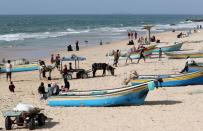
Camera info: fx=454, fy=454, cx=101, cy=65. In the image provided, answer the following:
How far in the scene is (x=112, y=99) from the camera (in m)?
17.1

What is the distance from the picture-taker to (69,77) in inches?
979

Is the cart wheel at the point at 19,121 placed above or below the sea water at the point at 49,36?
above

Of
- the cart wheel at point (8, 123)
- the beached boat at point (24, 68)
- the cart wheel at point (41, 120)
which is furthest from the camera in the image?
the beached boat at point (24, 68)

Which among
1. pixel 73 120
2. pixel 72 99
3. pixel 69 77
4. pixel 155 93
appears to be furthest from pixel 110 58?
pixel 73 120

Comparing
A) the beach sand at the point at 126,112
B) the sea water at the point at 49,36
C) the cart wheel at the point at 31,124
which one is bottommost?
the sea water at the point at 49,36

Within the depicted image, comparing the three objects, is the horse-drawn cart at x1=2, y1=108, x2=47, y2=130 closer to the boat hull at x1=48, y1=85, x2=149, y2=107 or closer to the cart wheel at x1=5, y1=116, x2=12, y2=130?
the cart wheel at x1=5, y1=116, x2=12, y2=130

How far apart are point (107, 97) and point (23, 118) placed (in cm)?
386

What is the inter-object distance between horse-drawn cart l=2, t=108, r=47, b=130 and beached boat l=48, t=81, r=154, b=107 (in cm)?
285

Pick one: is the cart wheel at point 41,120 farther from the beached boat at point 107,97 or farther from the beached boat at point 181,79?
the beached boat at point 181,79

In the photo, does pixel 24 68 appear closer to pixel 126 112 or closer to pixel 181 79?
pixel 181 79

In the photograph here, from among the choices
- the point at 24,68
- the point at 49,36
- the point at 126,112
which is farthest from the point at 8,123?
the point at 49,36

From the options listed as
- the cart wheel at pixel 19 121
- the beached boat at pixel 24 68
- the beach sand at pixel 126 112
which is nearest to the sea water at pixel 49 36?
the beached boat at pixel 24 68

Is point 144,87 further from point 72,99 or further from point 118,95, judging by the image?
Answer: point 72,99

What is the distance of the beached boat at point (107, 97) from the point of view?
665 inches
